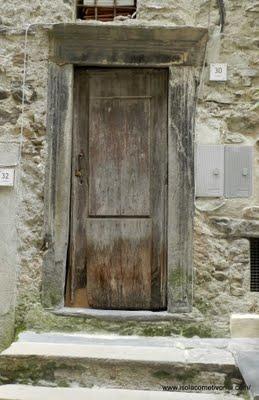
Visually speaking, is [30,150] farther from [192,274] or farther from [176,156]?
[192,274]

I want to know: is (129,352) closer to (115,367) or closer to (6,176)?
(115,367)

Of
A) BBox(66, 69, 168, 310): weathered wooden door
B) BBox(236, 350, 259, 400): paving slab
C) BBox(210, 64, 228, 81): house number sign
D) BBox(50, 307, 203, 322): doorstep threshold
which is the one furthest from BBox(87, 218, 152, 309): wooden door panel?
BBox(210, 64, 228, 81): house number sign

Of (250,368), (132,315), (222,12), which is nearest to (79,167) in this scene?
(132,315)

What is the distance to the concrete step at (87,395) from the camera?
2520 millimetres

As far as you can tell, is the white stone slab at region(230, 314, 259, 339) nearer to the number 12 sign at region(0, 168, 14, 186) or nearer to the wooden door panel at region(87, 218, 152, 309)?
the wooden door panel at region(87, 218, 152, 309)

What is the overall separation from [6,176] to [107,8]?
4.86 ft

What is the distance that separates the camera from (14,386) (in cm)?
270

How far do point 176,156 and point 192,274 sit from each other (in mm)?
853

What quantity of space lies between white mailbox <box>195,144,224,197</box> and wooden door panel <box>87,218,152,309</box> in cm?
47

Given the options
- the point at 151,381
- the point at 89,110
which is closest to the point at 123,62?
the point at 89,110

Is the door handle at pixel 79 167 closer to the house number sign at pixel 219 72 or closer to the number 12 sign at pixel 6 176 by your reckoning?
the number 12 sign at pixel 6 176

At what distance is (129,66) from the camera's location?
3506 millimetres

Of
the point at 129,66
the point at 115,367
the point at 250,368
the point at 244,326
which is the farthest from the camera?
the point at 129,66

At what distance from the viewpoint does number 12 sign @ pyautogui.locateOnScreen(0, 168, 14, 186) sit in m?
3.43
